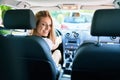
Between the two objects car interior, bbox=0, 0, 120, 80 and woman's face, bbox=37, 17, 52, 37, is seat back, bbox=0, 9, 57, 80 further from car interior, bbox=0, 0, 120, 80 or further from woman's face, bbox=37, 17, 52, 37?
woman's face, bbox=37, 17, 52, 37

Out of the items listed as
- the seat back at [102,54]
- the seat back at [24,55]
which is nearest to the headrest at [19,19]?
the seat back at [24,55]

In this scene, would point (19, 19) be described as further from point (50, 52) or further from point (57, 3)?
point (57, 3)

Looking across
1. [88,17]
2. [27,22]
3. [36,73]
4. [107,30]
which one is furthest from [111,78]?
[88,17]

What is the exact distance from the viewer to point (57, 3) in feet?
15.4

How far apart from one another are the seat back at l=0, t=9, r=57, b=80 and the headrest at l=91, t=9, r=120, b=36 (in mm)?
667

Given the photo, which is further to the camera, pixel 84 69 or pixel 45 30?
pixel 45 30

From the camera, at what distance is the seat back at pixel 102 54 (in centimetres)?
309

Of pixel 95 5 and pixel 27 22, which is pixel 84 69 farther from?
pixel 95 5

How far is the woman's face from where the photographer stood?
4492 millimetres

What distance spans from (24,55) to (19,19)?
0.42 m

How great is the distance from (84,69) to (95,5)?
191 cm

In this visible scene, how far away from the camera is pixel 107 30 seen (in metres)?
3.12

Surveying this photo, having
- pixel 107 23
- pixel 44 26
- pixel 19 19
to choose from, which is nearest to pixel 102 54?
pixel 107 23

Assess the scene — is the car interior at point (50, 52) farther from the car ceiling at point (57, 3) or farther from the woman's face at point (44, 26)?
the woman's face at point (44, 26)
